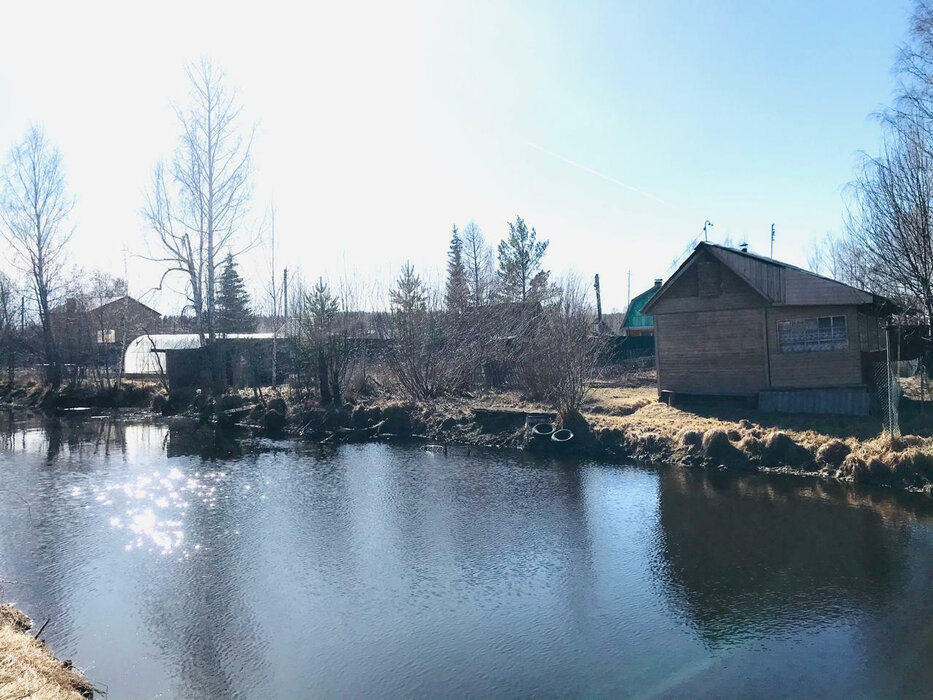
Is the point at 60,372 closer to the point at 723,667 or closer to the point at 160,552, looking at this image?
the point at 160,552

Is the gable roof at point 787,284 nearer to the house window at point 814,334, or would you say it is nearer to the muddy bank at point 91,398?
the house window at point 814,334

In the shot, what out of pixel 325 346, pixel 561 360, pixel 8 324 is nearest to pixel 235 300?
pixel 8 324

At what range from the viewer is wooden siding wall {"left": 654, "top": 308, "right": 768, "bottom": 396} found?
19266 mm

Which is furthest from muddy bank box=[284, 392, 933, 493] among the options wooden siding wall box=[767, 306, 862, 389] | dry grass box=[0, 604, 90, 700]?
dry grass box=[0, 604, 90, 700]

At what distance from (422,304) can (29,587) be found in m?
21.3

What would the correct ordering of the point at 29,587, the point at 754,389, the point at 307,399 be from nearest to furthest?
the point at 29,587 → the point at 754,389 → the point at 307,399

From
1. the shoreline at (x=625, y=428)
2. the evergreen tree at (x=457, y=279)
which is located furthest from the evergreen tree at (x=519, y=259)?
the shoreline at (x=625, y=428)

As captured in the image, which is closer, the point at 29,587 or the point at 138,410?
the point at 29,587

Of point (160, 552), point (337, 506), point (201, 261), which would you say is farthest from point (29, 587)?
point (201, 261)

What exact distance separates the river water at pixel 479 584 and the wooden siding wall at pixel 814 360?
17.0ft

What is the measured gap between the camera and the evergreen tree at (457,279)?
33.7 m

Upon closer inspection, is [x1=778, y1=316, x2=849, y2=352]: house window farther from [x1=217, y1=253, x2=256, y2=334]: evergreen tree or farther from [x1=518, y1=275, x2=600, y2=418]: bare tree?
[x1=217, y1=253, x2=256, y2=334]: evergreen tree

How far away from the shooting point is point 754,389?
19.2 meters

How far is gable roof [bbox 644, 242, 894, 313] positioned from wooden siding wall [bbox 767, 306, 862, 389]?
0.32 meters
